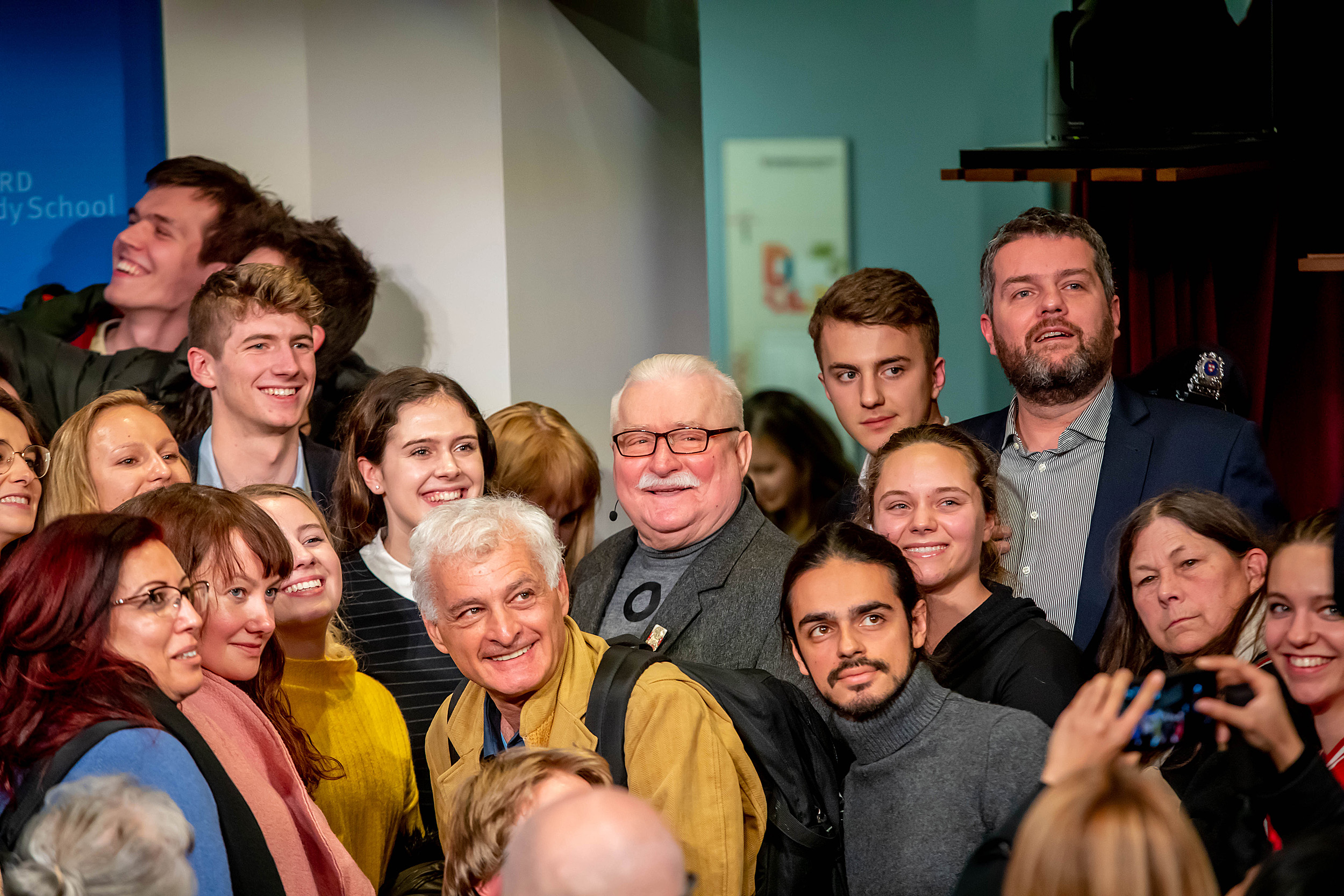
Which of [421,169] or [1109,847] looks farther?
[421,169]

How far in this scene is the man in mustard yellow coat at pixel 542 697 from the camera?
2.37 m

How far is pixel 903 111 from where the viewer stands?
6699 millimetres

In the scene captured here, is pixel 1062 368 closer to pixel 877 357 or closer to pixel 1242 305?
pixel 877 357

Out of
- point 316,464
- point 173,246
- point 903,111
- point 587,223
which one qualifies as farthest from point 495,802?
point 903,111

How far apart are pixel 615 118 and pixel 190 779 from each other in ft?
12.7

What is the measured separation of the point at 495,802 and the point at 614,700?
40 cm

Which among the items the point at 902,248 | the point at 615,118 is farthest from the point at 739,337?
the point at 615,118

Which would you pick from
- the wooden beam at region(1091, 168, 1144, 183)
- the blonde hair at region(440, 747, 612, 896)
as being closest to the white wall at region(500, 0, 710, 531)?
the wooden beam at region(1091, 168, 1144, 183)

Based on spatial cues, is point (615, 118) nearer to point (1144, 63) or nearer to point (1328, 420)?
point (1144, 63)

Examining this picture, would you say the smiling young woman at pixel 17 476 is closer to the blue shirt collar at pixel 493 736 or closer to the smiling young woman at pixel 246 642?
the smiling young woman at pixel 246 642

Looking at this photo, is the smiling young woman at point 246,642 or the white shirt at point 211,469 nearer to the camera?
the smiling young woman at point 246,642

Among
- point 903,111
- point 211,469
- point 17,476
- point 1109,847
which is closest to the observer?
point 1109,847

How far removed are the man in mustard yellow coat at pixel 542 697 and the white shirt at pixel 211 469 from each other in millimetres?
1217

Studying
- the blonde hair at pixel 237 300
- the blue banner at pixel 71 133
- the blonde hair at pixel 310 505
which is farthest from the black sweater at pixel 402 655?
the blue banner at pixel 71 133
